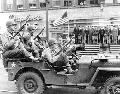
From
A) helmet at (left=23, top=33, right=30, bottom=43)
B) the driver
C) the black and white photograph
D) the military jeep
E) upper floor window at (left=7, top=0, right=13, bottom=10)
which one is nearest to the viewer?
the military jeep

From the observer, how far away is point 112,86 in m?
7.08

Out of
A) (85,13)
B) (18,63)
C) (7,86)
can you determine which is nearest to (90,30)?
(7,86)

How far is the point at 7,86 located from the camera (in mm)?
9258

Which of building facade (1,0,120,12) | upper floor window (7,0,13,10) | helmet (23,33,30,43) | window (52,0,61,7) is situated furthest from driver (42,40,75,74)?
upper floor window (7,0,13,10)

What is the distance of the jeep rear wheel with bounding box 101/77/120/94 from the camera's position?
277 inches

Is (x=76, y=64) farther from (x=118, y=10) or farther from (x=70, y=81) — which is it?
(x=118, y=10)

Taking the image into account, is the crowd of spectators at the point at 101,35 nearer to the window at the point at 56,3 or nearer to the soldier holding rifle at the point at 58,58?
the soldier holding rifle at the point at 58,58

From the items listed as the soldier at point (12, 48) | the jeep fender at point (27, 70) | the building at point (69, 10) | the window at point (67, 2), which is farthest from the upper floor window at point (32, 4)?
the jeep fender at point (27, 70)

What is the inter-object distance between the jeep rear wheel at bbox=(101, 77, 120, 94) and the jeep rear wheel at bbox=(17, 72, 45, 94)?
1.59 m

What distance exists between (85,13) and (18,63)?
16.5 metres

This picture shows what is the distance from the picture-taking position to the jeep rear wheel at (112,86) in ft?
23.1

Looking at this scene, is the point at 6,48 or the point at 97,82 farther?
the point at 6,48

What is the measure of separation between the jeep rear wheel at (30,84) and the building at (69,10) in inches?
528

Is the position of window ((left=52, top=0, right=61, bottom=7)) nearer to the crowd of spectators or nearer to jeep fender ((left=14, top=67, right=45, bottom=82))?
the crowd of spectators
